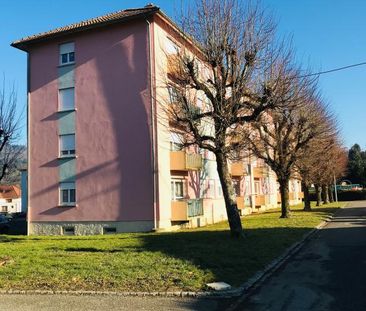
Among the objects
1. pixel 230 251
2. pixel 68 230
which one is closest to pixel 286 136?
pixel 68 230

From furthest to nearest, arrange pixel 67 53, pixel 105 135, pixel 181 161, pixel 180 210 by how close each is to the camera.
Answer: pixel 67 53 < pixel 181 161 < pixel 105 135 < pixel 180 210

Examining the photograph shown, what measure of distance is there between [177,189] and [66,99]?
327 inches

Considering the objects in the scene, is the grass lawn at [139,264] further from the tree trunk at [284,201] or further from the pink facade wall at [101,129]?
the tree trunk at [284,201]

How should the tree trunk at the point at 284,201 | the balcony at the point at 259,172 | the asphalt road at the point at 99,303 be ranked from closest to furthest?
1. the asphalt road at the point at 99,303
2. the tree trunk at the point at 284,201
3. the balcony at the point at 259,172

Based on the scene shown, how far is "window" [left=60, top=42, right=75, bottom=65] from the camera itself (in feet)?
93.0

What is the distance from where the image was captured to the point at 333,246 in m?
16.3

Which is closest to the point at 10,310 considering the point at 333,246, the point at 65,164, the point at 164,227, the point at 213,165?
the point at 333,246

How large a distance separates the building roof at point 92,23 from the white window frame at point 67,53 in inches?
27.4

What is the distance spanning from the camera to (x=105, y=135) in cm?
2658

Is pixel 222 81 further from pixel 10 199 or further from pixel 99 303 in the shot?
pixel 10 199

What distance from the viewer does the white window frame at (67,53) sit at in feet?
93.0

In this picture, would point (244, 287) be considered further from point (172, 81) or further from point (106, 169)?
point (106, 169)

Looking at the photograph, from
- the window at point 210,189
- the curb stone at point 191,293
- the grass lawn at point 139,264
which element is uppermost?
the window at point 210,189

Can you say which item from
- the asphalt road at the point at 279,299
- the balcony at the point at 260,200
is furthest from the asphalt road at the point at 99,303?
the balcony at the point at 260,200
